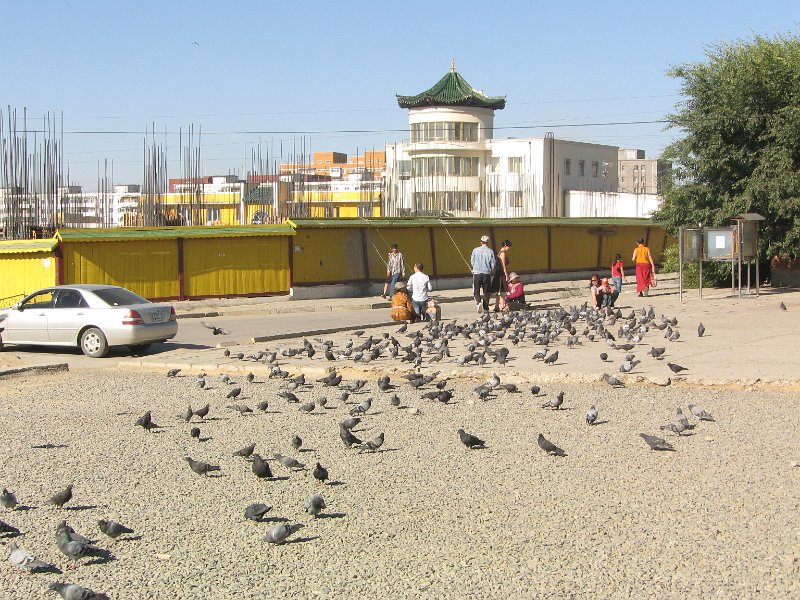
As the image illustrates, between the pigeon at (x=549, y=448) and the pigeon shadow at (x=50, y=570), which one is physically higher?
the pigeon at (x=549, y=448)

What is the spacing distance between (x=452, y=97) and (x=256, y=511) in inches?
2671

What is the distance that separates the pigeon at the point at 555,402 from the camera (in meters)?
11.9

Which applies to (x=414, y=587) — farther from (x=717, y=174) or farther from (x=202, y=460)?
(x=717, y=174)

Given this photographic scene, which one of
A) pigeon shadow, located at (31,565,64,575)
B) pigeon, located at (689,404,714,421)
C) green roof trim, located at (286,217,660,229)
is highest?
green roof trim, located at (286,217,660,229)

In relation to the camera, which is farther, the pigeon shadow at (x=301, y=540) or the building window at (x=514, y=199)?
the building window at (x=514, y=199)

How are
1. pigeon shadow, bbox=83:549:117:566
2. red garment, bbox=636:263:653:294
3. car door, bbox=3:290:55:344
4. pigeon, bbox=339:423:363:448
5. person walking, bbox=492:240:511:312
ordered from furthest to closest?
red garment, bbox=636:263:653:294 → person walking, bbox=492:240:511:312 → car door, bbox=3:290:55:344 → pigeon, bbox=339:423:363:448 → pigeon shadow, bbox=83:549:117:566

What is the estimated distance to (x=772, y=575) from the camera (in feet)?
20.5

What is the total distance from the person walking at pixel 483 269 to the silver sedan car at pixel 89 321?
8047 mm

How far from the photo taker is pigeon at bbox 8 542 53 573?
6398mm

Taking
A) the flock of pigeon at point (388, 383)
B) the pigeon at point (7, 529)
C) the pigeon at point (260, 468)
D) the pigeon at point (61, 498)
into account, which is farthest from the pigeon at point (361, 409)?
the pigeon at point (7, 529)

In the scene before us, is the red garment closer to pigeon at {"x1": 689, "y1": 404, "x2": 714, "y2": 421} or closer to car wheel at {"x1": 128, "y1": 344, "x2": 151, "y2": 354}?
car wheel at {"x1": 128, "y1": 344, "x2": 151, "y2": 354}

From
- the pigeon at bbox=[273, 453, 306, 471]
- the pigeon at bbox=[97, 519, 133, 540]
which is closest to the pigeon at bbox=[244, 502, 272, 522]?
the pigeon at bbox=[97, 519, 133, 540]

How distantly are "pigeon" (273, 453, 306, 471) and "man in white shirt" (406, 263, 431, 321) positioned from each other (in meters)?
14.0

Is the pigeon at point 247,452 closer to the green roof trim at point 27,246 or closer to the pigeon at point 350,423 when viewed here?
the pigeon at point 350,423
